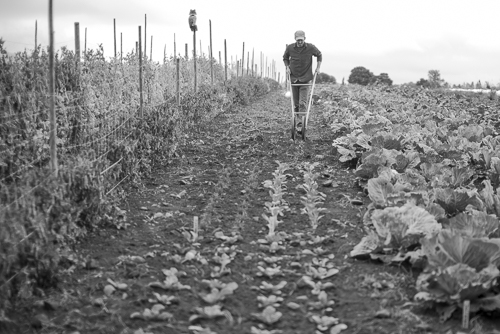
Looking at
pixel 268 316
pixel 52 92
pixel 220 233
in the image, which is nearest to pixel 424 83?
pixel 220 233

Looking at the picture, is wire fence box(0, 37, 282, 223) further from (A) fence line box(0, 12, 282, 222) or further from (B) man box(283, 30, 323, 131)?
(B) man box(283, 30, 323, 131)

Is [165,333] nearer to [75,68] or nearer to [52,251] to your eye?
[52,251]

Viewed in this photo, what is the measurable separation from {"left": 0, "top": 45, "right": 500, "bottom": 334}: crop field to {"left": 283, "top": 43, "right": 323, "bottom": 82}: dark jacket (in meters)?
2.18

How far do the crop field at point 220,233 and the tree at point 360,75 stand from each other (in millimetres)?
46422

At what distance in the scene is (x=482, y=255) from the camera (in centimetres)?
370

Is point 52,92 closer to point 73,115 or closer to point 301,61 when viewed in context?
point 73,115

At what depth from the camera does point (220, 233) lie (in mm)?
4887

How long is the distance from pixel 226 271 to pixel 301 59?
20.6 feet

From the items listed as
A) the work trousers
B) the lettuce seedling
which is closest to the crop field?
the lettuce seedling

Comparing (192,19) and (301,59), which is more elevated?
(192,19)

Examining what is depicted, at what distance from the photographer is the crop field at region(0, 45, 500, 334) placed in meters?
3.52

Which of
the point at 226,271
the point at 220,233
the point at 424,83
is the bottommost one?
the point at 226,271

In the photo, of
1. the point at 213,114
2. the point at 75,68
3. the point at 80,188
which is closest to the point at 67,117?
the point at 75,68

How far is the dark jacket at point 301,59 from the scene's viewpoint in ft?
31.9
